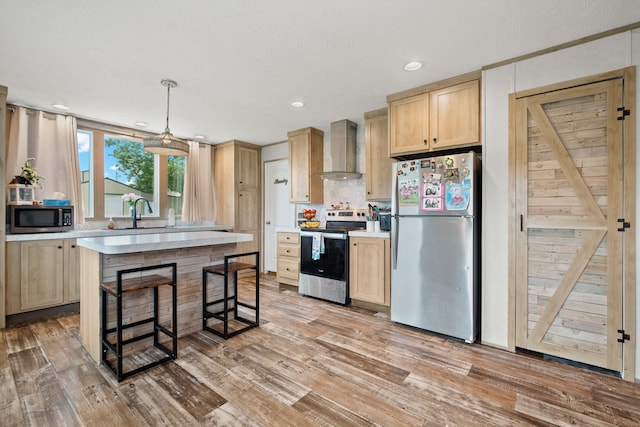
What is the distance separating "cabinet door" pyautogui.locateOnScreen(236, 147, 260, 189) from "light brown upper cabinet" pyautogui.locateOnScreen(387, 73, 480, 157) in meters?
3.12

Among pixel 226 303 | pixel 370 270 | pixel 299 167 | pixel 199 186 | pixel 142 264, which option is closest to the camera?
pixel 142 264

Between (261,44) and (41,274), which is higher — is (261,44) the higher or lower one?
the higher one

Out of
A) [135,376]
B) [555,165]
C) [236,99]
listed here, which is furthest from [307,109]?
[135,376]

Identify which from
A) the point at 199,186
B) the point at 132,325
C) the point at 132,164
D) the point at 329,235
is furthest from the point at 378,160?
the point at 132,164

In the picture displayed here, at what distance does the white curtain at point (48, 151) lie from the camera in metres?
3.56

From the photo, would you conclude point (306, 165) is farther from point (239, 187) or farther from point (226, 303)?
point (226, 303)

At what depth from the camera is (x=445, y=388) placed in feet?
6.64

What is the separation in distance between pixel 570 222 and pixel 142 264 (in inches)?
136

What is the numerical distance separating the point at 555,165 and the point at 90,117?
17.6 ft

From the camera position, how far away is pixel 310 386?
2.04 m

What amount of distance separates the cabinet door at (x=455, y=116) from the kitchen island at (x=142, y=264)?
2172mm

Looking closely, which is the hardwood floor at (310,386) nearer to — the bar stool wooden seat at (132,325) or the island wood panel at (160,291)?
the bar stool wooden seat at (132,325)

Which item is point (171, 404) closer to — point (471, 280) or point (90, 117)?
point (471, 280)

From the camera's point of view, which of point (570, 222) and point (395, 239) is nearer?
point (570, 222)
